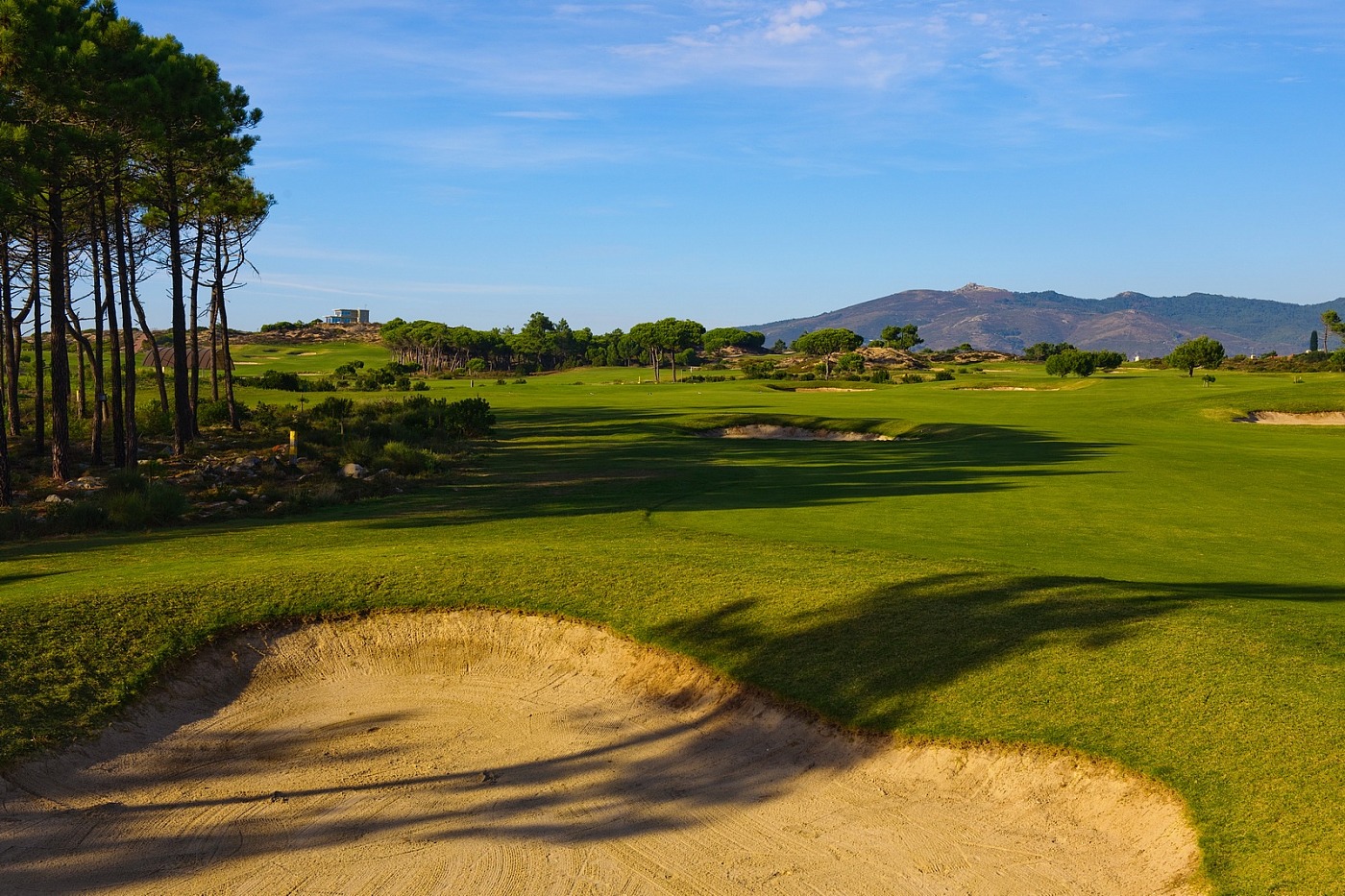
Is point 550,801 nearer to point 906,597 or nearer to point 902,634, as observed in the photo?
point 902,634

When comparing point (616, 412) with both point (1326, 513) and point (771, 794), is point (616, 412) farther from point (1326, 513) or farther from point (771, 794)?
point (771, 794)

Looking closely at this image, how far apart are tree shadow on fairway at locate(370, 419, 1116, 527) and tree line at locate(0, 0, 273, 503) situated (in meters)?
13.4

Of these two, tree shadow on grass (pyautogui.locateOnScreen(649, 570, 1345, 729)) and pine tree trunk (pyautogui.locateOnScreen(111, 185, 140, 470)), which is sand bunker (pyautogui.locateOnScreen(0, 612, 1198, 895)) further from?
pine tree trunk (pyautogui.locateOnScreen(111, 185, 140, 470))

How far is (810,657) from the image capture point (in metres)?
11.4

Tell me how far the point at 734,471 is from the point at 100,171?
2428cm

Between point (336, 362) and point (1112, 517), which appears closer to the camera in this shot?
point (1112, 517)

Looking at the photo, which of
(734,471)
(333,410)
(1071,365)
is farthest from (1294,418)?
(1071,365)

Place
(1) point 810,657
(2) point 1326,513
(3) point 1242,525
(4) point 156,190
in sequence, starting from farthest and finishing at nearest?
(4) point 156,190
(2) point 1326,513
(3) point 1242,525
(1) point 810,657

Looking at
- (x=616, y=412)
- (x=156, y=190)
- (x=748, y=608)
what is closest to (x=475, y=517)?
(x=748, y=608)

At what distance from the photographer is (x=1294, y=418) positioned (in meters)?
57.2

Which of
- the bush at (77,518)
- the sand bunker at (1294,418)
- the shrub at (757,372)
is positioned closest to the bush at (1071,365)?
the shrub at (757,372)

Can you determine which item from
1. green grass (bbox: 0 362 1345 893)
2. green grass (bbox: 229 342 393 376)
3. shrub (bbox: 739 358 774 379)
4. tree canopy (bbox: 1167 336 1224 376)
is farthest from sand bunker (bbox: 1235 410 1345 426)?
green grass (bbox: 229 342 393 376)

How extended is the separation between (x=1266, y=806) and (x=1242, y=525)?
49.8 ft

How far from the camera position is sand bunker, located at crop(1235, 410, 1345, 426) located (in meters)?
55.8
